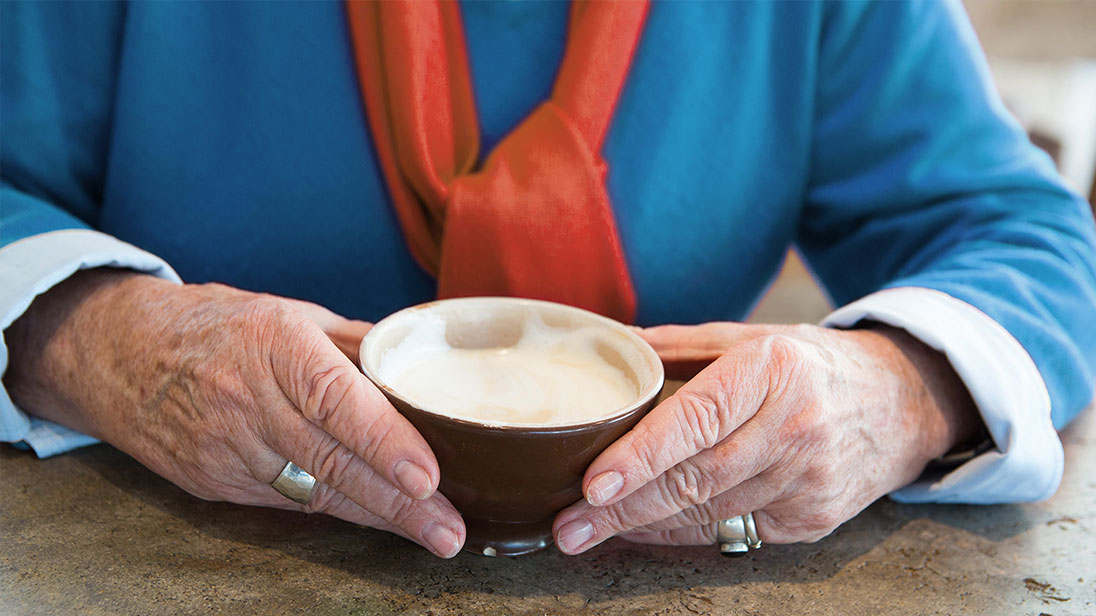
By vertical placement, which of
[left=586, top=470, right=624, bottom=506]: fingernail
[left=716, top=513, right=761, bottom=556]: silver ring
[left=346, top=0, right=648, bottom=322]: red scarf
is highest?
[left=346, top=0, right=648, bottom=322]: red scarf

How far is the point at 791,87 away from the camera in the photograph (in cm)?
112

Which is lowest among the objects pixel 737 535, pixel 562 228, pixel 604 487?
pixel 737 535

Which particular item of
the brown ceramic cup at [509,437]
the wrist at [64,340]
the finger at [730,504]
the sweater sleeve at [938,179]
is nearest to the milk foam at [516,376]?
the brown ceramic cup at [509,437]

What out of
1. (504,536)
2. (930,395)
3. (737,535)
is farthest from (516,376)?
(930,395)

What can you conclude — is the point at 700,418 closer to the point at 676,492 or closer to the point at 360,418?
the point at 676,492

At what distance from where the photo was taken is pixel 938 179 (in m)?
1.10

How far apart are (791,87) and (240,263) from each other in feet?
2.43

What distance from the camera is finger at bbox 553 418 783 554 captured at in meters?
0.72

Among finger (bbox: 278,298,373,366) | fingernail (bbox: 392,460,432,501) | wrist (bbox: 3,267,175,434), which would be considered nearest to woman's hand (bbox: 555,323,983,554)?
fingernail (bbox: 392,460,432,501)

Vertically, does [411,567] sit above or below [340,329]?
below

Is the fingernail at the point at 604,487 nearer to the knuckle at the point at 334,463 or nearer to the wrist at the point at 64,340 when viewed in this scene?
the knuckle at the point at 334,463

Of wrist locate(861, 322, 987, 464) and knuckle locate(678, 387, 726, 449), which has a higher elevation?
knuckle locate(678, 387, 726, 449)

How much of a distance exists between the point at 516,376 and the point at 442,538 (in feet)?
0.54

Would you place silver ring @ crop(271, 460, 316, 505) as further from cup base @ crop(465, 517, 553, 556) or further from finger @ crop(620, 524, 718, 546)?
finger @ crop(620, 524, 718, 546)
